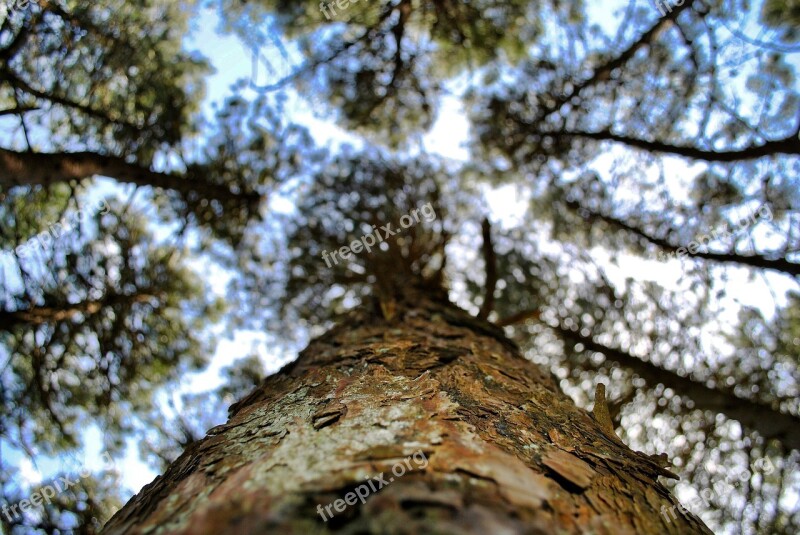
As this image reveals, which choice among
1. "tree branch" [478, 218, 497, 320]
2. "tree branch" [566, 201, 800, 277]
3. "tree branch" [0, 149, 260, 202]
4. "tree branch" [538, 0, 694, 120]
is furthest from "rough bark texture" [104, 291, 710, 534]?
"tree branch" [538, 0, 694, 120]

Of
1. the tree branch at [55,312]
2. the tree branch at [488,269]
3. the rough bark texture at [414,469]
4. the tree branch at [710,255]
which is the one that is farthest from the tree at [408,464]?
the tree branch at [55,312]

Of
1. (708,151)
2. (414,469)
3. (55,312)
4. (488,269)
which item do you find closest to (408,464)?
(414,469)

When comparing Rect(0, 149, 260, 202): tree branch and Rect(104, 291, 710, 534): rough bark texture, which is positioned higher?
Rect(0, 149, 260, 202): tree branch

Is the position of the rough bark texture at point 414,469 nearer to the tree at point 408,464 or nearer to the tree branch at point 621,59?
the tree at point 408,464

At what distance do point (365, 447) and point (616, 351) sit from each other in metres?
5.12

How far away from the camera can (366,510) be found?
1010 millimetres

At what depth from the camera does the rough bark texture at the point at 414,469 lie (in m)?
1.02

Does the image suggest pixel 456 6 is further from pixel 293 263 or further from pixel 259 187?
pixel 293 263

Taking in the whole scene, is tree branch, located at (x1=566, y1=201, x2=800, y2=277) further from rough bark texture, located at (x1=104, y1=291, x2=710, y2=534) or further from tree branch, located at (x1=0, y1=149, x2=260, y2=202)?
tree branch, located at (x1=0, y1=149, x2=260, y2=202)

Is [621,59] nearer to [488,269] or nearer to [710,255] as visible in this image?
[710,255]

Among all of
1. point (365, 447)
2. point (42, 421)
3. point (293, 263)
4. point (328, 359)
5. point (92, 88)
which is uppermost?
point (92, 88)

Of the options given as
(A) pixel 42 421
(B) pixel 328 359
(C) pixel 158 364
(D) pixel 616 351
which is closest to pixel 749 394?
(D) pixel 616 351

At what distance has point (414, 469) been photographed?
1143 millimetres

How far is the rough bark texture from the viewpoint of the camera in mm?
1017
